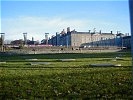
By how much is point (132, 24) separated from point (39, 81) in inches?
283

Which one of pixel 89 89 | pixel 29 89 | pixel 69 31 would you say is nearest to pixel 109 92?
pixel 89 89

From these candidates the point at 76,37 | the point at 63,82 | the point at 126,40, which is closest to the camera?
the point at 63,82

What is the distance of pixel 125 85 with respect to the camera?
10.4 metres

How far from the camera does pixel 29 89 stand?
10.1 meters

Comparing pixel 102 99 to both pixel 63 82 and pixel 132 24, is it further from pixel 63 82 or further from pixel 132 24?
pixel 132 24

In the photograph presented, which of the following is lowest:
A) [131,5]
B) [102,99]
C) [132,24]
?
[102,99]

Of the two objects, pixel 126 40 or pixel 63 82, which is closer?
pixel 63 82

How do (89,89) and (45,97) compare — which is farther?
(89,89)

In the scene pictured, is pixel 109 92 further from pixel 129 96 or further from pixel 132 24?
pixel 132 24

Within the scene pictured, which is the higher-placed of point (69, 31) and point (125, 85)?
point (69, 31)

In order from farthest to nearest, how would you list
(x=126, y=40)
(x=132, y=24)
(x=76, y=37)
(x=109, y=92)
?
(x=76, y=37), (x=126, y=40), (x=109, y=92), (x=132, y=24)

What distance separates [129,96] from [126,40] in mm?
174098

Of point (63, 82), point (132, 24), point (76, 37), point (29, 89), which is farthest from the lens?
point (76, 37)

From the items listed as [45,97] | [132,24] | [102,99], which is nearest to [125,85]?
[102,99]
